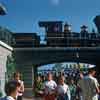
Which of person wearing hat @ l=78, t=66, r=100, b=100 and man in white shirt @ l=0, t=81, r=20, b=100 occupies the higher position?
person wearing hat @ l=78, t=66, r=100, b=100

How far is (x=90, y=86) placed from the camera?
449 inches

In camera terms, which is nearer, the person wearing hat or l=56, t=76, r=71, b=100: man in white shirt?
the person wearing hat

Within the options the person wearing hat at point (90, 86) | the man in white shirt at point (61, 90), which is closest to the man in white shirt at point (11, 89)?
the person wearing hat at point (90, 86)

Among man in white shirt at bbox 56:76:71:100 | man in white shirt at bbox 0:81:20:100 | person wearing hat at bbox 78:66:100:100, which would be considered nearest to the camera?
man in white shirt at bbox 0:81:20:100

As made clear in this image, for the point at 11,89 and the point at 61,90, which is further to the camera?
the point at 61,90

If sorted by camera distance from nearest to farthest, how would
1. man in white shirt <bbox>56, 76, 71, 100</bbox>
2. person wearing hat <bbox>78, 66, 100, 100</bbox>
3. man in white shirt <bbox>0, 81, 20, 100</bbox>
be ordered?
1. man in white shirt <bbox>0, 81, 20, 100</bbox>
2. person wearing hat <bbox>78, 66, 100, 100</bbox>
3. man in white shirt <bbox>56, 76, 71, 100</bbox>

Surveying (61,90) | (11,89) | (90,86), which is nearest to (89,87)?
(90,86)

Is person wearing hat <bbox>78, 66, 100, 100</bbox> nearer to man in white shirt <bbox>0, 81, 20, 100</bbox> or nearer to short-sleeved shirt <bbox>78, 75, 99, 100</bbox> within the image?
short-sleeved shirt <bbox>78, 75, 99, 100</bbox>

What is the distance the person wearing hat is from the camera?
11227 millimetres

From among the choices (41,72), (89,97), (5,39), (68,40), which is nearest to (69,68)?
Answer: (41,72)

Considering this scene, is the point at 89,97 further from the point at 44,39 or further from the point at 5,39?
the point at 44,39

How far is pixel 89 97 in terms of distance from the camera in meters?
11.7

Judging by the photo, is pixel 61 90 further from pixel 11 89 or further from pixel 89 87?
pixel 11 89

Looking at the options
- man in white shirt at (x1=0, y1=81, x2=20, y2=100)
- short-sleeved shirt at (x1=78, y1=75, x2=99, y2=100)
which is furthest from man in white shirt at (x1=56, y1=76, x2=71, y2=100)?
man in white shirt at (x1=0, y1=81, x2=20, y2=100)
